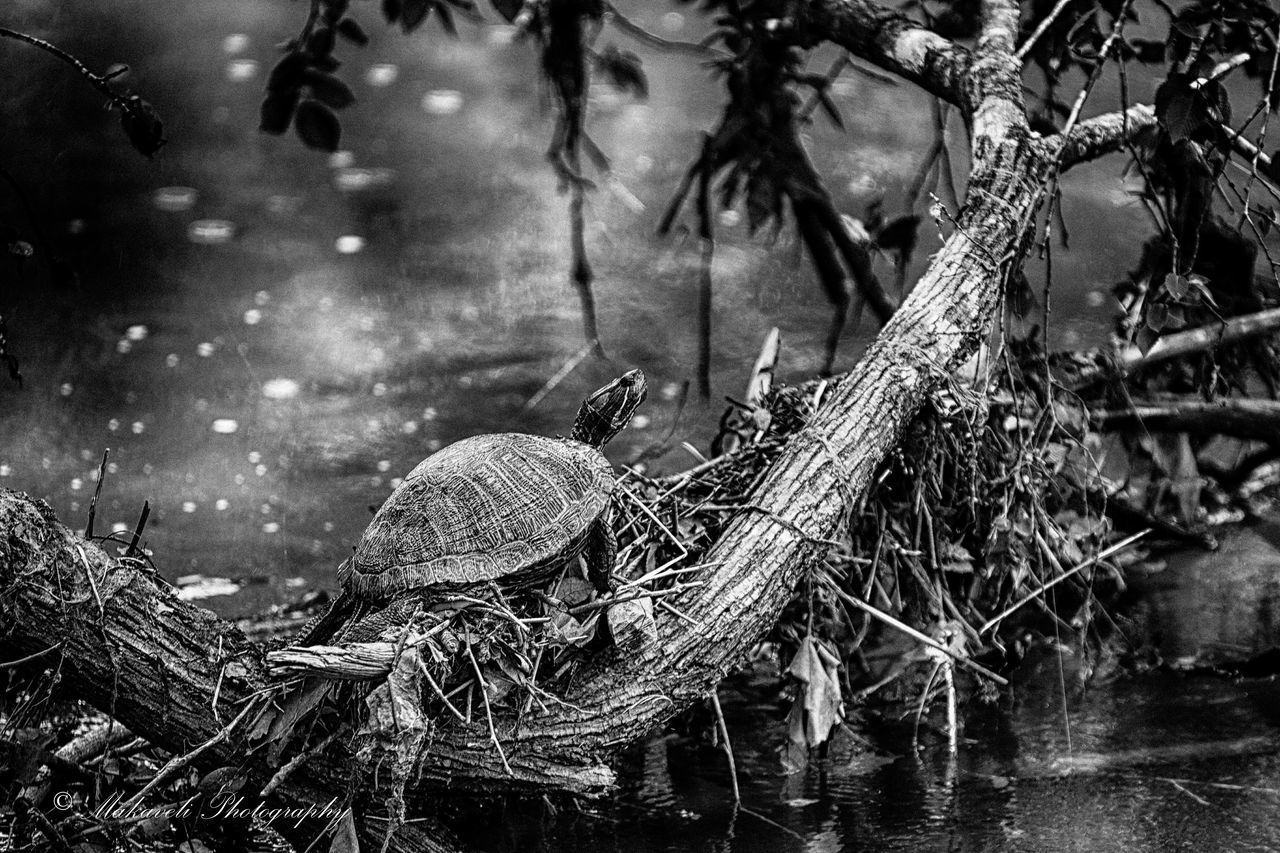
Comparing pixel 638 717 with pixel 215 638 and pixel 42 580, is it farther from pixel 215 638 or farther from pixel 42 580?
pixel 42 580

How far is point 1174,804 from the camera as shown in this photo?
304cm

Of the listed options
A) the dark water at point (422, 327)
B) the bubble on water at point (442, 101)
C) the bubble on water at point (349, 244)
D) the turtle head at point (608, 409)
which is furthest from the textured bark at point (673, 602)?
the bubble on water at point (442, 101)

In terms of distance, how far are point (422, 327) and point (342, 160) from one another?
257 cm

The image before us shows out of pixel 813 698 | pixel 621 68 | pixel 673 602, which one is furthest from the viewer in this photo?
pixel 621 68

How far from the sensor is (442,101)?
31.1ft

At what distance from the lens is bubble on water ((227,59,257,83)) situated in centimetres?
953

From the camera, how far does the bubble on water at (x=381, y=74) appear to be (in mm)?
9727

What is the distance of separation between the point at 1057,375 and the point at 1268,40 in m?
1.16

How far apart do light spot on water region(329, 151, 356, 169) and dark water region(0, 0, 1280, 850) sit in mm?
48

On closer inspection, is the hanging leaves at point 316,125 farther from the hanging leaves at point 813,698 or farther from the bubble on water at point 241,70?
the bubble on water at point 241,70

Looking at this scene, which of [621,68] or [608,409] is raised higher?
[621,68]

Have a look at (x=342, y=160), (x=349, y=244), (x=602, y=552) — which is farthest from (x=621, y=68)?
(x=342, y=160)

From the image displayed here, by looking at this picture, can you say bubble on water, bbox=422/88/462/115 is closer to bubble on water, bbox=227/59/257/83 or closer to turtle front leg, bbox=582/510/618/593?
bubble on water, bbox=227/59/257/83

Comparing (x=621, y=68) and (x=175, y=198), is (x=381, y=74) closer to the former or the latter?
(x=175, y=198)
